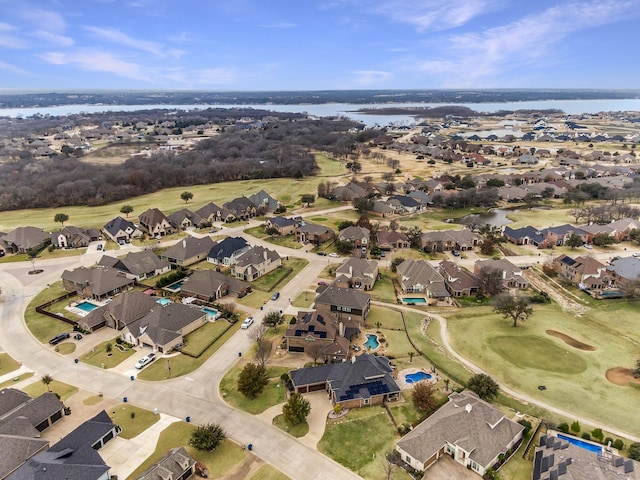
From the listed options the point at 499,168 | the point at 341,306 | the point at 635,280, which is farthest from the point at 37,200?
the point at 499,168

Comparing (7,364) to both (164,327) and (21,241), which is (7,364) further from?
(21,241)

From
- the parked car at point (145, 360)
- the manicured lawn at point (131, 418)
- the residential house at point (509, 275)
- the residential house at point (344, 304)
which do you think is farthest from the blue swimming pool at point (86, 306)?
the residential house at point (509, 275)

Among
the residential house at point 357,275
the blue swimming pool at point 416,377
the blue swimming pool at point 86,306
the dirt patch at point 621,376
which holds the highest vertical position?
the residential house at point 357,275

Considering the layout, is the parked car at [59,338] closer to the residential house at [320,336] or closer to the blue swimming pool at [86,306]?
the blue swimming pool at [86,306]

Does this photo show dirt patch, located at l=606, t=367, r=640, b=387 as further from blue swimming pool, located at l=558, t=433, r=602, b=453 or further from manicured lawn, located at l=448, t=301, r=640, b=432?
blue swimming pool, located at l=558, t=433, r=602, b=453

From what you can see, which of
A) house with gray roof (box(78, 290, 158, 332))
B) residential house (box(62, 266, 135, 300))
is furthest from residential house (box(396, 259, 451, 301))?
residential house (box(62, 266, 135, 300))

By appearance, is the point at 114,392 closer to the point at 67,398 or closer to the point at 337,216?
the point at 67,398

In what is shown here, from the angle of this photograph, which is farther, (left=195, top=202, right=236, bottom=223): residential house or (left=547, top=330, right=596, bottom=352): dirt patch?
(left=195, top=202, right=236, bottom=223): residential house
